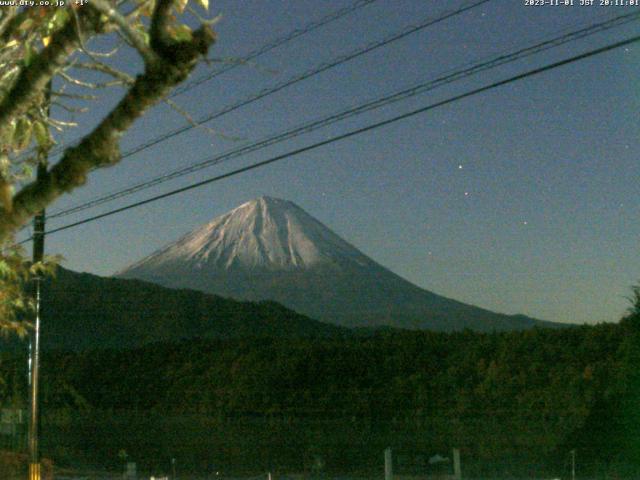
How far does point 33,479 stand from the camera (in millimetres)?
16219

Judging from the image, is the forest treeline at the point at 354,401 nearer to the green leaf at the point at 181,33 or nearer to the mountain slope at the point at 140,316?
the mountain slope at the point at 140,316

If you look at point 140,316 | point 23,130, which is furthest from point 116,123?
point 140,316

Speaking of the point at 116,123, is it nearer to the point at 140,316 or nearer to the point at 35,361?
the point at 35,361

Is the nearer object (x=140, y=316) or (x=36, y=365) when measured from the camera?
(x=36, y=365)

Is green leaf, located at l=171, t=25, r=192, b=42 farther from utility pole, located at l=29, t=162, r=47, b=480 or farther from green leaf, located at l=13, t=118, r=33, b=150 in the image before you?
utility pole, located at l=29, t=162, r=47, b=480

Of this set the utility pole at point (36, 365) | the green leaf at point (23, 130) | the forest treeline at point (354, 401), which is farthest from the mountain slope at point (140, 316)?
the green leaf at point (23, 130)

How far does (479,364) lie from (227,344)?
16581 mm

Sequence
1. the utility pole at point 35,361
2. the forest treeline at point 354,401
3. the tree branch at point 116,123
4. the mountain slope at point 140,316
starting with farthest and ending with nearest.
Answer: the mountain slope at point 140,316
the forest treeline at point 354,401
the utility pole at point 35,361
the tree branch at point 116,123

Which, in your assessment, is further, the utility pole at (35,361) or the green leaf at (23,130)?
the utility pole at (35,361)

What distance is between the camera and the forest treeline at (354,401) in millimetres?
24406

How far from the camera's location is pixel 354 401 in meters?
40.0

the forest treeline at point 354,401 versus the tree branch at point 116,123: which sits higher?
the tree branch at point 116,123

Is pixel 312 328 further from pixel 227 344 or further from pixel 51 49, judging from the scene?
pixel 51 49

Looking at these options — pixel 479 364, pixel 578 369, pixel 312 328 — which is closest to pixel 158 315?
pixel 312 328
